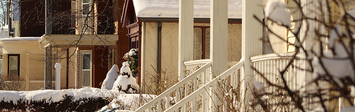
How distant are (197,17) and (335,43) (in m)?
9.21

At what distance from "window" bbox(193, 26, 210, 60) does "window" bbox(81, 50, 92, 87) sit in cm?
786

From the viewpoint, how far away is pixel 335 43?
4.74 feet

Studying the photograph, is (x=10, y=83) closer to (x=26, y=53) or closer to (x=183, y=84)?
(x=26, y=53)

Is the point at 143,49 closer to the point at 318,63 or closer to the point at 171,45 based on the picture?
the point at 171,45

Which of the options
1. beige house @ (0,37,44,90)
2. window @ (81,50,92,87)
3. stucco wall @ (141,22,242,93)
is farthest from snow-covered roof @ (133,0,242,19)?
beige house @ (0,37,44,90)

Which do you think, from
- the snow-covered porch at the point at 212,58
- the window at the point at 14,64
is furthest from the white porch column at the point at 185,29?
the window at the point at 14,64

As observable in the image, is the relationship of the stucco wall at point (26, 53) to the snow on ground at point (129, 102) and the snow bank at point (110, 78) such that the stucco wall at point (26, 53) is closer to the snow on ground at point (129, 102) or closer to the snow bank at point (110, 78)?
the snow bank at point (110, 78)

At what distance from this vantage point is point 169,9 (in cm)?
1080

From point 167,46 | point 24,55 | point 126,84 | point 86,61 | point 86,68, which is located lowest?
point 126,84

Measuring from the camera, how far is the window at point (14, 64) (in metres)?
21.9

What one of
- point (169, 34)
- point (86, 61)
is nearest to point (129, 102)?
point (169, 34)

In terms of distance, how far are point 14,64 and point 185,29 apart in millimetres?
17640

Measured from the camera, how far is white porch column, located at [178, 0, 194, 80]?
23.2 ft

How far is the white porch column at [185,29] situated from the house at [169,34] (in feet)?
11.1
